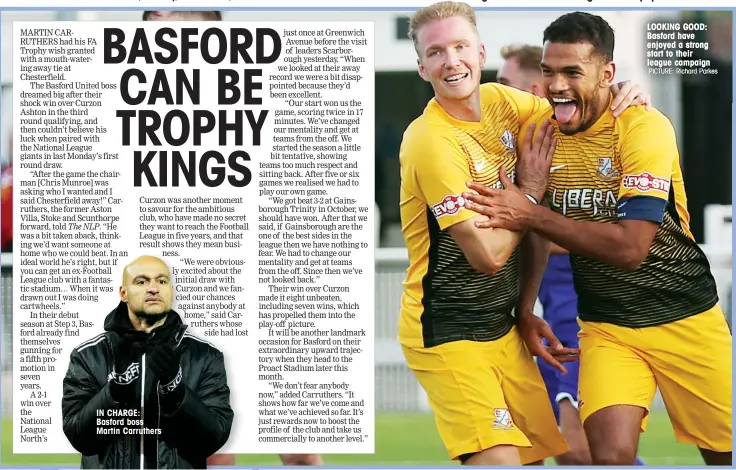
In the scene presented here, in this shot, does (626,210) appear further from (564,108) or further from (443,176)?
(443,176)

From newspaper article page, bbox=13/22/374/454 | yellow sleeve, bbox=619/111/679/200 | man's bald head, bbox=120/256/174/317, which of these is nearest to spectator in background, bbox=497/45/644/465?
yellow sleeve, bbox=619/111/679/200

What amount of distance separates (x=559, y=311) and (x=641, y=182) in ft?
2.93

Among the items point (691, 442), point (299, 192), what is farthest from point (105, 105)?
point (691, 442)

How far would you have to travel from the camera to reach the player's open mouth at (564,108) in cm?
575

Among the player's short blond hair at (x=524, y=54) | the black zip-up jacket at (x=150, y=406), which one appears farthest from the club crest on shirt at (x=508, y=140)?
the black zip-up jacket at (x=150, y=406)

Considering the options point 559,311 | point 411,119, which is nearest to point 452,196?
point 411,119

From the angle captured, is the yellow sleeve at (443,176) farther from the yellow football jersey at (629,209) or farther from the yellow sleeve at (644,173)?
the yellow sleeve at (644,173)

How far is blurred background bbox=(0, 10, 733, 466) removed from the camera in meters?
5.93

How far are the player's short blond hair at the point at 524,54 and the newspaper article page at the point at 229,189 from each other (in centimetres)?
68

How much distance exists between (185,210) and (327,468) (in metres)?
1.46

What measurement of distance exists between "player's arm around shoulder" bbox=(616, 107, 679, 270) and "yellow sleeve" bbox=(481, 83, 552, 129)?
392 millimetres

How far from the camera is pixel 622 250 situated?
567 cm

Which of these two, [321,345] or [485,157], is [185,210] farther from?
[485,157]

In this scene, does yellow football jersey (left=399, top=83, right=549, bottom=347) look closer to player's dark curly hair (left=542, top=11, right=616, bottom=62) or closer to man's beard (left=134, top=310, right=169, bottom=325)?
player's dark curly hair (left=542, top=11, right=616, bottom=62)
